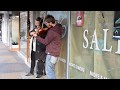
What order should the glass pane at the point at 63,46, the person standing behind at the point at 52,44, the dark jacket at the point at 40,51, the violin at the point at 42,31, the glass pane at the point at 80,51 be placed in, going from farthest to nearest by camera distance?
the dark jacket at the point at 40,51
the violin at the point at 42,31
the glass pane at the point at 63,46
the person standing behind at the point at 52,44
the glass pane at the point at 80,51

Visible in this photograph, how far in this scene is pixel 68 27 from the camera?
570cm

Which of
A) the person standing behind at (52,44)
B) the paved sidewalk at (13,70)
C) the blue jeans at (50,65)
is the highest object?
the person standing behind at (52,44)

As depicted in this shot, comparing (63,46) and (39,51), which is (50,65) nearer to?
(63,46)

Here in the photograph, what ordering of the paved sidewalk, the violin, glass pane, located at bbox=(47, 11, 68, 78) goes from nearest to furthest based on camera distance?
1. glass pane, located at bbox=(47, 11, 68, 78)
2. the violin
3. the paved sidewalk

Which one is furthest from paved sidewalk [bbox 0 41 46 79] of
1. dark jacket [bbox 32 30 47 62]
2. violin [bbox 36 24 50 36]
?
violin [bbox 36 24 50 36]

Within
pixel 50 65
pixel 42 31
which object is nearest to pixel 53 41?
pixel 50 65

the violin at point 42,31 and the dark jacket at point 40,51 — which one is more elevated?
the violin at point 42,31

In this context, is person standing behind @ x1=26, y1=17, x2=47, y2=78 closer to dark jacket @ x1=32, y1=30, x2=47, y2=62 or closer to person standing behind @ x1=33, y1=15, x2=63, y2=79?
dark jacket @ x1=32, y1=30, x2=47, y2=62

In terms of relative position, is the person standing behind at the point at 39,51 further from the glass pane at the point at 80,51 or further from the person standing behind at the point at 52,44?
the person standing behind at the point at 52,44

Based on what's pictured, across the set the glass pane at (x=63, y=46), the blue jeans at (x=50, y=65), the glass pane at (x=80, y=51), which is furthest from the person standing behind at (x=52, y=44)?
the glass pane at (x=63, y=46)
